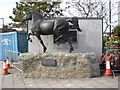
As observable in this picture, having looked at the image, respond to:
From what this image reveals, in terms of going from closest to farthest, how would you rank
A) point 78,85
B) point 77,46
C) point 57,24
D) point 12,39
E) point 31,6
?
1. point 78,85
2. point 57,24
3. point 77,46
4. point 12,39
5. point 31,6

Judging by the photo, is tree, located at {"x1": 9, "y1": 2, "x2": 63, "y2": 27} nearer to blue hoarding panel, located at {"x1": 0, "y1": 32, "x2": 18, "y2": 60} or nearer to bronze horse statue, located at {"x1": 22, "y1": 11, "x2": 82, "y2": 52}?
blue hoarding panel, located at {"x1": 0, "y1": 32, "x2": 18, "y2": 60}

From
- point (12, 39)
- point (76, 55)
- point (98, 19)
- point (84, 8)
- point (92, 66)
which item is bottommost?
point (92, 66)

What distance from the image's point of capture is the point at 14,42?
1182 centimetres

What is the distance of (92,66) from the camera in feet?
21.3

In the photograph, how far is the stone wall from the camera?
6289mm

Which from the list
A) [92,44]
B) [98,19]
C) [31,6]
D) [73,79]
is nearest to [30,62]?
[73,79]

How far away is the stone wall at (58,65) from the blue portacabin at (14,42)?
5.23m

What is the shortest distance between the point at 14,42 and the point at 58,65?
264 inches

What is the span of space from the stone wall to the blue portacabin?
523 centimetres

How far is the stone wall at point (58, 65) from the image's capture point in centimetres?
629

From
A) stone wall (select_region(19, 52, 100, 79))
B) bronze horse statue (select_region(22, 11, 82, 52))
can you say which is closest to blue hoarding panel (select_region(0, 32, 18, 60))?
bronze horse statue (select_region(22, 11, 82, 52))

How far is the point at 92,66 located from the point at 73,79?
1.09m

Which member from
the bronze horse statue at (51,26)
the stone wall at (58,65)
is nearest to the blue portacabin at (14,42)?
the bronze horse statue at (51,26)

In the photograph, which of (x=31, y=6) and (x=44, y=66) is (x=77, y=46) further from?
(x=31, y=6)
